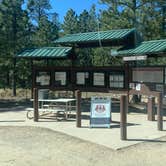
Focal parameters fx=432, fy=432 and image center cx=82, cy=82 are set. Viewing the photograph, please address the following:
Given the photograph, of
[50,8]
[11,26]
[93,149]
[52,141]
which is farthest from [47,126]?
[50,8]

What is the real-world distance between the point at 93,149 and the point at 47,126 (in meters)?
4.05

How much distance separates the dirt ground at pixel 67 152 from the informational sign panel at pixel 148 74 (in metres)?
6.19

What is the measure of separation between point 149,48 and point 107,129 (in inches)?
209

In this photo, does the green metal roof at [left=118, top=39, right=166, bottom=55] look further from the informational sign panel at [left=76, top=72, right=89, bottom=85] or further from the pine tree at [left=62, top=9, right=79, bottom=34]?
the pine tree at [left=62, top=9, right=79, bottom=34]

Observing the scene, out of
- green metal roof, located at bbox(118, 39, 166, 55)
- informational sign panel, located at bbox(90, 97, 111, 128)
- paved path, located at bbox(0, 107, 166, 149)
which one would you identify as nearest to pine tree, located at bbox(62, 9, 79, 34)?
green metal roof, located at bbox(118, 39, 166, 55)

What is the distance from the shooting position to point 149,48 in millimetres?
17297

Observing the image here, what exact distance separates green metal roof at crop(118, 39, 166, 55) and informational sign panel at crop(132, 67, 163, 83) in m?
0.78

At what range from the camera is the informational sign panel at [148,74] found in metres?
17.4

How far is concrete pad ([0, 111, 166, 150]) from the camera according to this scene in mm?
11320

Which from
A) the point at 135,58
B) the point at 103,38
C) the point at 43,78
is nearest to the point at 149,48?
the point at 135,58

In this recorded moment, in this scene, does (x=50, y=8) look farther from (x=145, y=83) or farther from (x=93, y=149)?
(x=93, y=149)

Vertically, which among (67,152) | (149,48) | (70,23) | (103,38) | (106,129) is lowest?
(67,152)

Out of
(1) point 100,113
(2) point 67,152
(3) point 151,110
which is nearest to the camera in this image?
(2) point 67,152

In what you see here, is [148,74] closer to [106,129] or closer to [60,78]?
[60,78]
